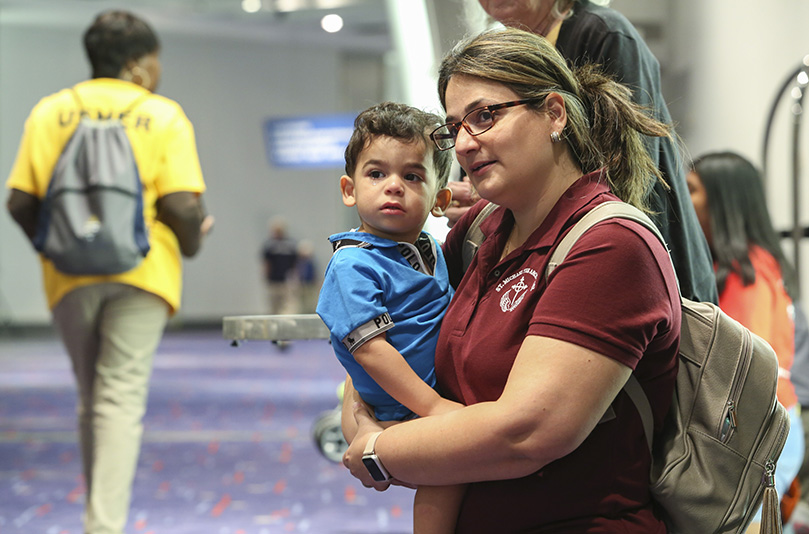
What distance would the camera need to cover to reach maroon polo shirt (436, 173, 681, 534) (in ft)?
4.15

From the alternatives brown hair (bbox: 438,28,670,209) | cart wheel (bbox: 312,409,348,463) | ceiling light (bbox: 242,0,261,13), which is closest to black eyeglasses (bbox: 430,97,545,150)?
brown hair (bbox: 438,28,670,209)

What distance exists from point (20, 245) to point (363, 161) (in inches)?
669

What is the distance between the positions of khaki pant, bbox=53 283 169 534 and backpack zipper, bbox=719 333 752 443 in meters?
2.43

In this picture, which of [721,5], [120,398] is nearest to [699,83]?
[721,5]

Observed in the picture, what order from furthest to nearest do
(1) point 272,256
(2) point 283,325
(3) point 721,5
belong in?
(1) point 272,256, (3) point 721,5, (2) point 283,325

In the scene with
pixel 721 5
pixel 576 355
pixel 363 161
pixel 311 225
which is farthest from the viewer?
pixel 311 225

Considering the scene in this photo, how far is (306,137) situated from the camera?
1856 centimetres

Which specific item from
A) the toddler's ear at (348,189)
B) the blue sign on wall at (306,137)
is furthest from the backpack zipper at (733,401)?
the blue sign on wall at (306,137)

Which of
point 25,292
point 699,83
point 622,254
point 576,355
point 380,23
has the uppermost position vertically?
point 622,254

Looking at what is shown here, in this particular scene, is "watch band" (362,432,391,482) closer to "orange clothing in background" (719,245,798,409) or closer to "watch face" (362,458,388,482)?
"watch face" (362,458,388,482)

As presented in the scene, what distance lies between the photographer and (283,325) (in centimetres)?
201

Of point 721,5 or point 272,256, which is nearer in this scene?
point 721,5

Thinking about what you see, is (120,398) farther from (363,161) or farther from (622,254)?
(622,254)

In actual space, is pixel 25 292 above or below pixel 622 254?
below
